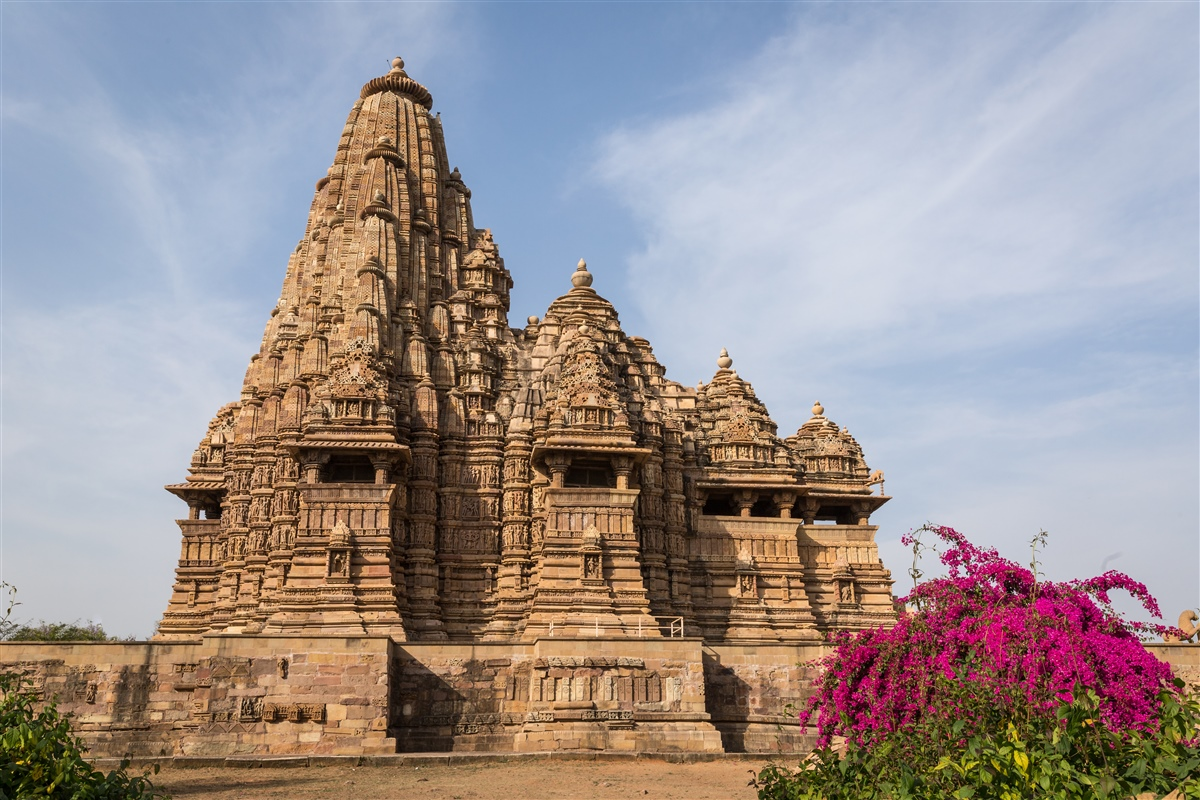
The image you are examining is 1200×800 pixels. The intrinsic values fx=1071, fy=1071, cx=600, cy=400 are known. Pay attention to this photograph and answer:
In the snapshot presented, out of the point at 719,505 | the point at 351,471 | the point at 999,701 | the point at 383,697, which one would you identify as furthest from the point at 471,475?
the point at 999,701

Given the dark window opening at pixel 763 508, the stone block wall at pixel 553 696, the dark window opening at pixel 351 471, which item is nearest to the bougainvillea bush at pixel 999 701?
the stone block wall at pixel 553 696

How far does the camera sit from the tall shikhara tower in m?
31.6

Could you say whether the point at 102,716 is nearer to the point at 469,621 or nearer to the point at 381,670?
the point at 381,670

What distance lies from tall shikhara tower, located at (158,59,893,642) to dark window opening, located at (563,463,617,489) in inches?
2.8

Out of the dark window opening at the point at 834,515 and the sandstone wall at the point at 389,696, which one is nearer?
the sandstone wall at the point at 389,696

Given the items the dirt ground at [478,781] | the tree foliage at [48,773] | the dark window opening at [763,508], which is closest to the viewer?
the tree foliage at [48,773]

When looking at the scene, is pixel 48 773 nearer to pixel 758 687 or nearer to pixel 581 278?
pixel 758 687

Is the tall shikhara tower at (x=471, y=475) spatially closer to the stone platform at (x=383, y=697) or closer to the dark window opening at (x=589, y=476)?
the dark window opening at (x=589, y=476)

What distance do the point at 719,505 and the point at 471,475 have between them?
10911 mm

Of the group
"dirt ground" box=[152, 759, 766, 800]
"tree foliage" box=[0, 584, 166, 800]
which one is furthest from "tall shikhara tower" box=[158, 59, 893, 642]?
"tree foliage" box=[0, 584, 166, 800]

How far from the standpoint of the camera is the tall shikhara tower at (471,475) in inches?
1244

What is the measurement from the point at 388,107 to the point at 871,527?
25.7 m

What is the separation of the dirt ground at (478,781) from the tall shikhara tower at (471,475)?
6.77 m

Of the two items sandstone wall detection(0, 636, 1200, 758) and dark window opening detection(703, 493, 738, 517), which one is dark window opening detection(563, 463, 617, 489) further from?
sandstone wall detection(0, 636, 1200, 758)
